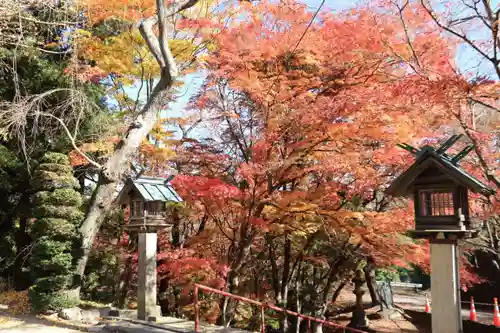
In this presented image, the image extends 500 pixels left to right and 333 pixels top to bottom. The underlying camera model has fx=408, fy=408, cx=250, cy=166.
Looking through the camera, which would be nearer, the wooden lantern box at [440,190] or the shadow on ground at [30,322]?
the wooden lantern box at [440,190]

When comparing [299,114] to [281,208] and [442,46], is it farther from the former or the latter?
[442,46]

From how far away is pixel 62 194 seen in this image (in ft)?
32.7

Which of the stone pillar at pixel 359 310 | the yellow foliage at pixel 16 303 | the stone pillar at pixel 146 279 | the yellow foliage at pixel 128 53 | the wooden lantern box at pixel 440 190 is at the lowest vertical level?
the stone pillar at pixel 359 310

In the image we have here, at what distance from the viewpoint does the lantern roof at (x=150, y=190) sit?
357 inches

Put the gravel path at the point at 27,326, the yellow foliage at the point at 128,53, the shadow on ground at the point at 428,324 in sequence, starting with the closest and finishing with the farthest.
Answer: the gravel path at the point at 27,326 < the yellow foliage at the point at 128,53 < the shadow on ground at the point at 428,324

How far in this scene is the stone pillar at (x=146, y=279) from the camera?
28.8 ft

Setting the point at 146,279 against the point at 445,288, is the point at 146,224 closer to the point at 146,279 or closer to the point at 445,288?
the point at 146,279

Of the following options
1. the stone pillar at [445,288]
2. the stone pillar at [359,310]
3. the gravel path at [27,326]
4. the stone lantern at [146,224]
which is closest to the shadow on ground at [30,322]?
the gravel path at [27,326]

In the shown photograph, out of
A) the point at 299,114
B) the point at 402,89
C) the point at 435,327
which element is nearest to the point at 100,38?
the point at 299,114

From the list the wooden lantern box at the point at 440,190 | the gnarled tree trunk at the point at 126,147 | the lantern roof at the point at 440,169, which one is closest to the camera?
the lantern roof at the point at 440,169

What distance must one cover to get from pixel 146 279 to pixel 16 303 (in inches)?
162

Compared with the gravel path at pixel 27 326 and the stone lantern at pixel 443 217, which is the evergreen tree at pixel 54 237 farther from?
the stone lantern at pixel 443 217

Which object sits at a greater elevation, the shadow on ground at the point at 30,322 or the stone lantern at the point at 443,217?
the stone lantern at the point at 443,217

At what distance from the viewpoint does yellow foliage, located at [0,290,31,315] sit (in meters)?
9.47
